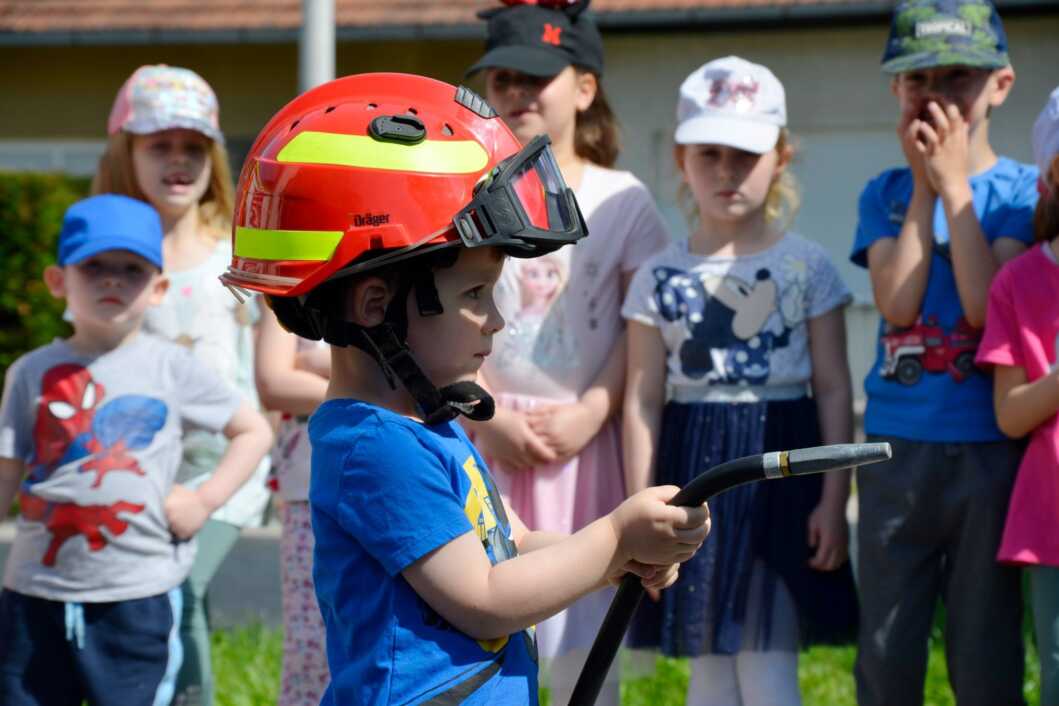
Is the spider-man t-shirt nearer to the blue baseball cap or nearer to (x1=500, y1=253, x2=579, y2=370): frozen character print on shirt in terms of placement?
the blue baseball cap

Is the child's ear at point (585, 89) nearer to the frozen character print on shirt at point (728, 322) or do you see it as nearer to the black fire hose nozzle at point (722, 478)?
the frozen character print on shirt at point (728, 322)

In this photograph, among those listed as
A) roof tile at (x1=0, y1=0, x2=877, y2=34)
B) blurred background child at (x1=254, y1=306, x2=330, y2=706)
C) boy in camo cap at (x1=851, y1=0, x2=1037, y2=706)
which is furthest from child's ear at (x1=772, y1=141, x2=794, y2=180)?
roof tile at (x1=0, y1=0, x2=877, y2=34)

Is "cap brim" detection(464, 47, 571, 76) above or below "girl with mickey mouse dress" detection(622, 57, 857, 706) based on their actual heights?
above

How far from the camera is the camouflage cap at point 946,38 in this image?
4285 millimetres

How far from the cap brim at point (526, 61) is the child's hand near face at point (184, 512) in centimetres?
155

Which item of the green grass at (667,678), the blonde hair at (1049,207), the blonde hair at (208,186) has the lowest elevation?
the green grass at (667,678)

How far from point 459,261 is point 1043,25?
8804mm

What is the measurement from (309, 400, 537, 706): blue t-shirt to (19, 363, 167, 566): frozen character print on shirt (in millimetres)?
1696

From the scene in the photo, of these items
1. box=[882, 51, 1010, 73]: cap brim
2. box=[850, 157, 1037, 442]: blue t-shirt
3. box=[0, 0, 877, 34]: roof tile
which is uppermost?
box=[0, 0, 877, 34]: roof tile

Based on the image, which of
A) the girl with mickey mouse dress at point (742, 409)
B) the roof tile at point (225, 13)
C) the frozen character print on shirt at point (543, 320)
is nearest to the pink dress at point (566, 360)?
the frozen character print on shirt at point (543, 320)

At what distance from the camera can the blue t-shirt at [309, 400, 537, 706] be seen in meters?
2.61

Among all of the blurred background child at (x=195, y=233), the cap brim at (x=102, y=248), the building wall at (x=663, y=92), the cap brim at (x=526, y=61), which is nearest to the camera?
the cap brim at (x=102, y=248)

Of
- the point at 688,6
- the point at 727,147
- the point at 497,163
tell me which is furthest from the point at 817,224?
the point at 497,163

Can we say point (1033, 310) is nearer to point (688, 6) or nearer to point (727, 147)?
point (727, 147)
